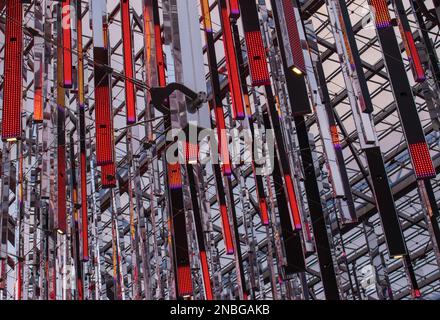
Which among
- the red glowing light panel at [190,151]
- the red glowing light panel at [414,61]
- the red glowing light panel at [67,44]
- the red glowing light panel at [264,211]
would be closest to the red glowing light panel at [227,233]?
the red glowing light panel at [264,211]

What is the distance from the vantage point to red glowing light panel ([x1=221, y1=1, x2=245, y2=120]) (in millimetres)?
12150

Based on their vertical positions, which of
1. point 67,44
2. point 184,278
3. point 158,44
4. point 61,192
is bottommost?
point 184,278

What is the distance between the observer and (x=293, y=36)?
1009 centimetres

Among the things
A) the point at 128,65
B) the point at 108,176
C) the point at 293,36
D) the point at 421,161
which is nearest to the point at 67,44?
the point at 128,65

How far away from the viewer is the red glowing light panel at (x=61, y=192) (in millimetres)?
14078

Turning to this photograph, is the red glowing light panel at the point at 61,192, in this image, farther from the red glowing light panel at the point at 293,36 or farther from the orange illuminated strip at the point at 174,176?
the red glowing light panel at the point at 293,36

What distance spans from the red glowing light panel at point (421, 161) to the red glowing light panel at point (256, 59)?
86.6 inches

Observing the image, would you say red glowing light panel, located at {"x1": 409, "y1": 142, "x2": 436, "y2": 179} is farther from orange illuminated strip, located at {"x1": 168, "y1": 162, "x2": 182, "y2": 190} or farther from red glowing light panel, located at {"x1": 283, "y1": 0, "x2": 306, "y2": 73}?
orange illuminated strip, located at {"x1": 168, "y1": 162, "x2": 182, "y2": 190}

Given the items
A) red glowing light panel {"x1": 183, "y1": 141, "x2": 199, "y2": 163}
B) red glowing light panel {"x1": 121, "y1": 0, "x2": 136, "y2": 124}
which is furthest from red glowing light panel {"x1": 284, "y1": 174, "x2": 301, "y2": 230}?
red glowing light panel {"x1": 183, "y1": 141, "x2": 199, "y2": 163}

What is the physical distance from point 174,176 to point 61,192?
2.58 meters

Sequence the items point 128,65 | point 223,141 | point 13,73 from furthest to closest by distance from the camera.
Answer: point 223,141, point 128,65, point 13,73

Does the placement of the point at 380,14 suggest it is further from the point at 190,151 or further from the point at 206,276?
the point at 206,276

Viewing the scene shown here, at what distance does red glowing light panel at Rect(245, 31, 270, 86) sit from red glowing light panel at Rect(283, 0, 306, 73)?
678 mm
